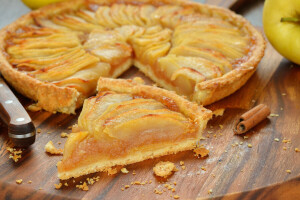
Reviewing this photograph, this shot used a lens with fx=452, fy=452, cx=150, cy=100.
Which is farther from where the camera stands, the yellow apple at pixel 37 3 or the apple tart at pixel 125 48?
the yellow apple at pixel 37 3

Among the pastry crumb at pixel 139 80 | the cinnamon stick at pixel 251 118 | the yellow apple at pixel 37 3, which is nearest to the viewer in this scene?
the cinnamon stick at pixel 251 118

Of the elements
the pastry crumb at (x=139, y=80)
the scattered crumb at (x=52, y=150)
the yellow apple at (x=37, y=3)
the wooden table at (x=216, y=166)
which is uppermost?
the yellow apple at (x=37, y=3)

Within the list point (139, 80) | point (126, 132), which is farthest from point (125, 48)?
point (126, 132)

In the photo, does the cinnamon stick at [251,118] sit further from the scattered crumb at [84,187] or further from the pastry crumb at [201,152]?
the scattered crumb at [84,187]

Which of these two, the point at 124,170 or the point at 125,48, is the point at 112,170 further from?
the point at 125,48

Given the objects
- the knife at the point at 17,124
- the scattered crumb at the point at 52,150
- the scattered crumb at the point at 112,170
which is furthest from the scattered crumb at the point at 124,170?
the knife at the point at 17,124

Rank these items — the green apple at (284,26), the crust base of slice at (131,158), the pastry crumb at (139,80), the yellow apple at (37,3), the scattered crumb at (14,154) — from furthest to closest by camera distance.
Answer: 1. the yellow apple at (37,3)
2. the green apple at (284,26)
3. the pastry crumb at (139,80)
4. the scattered crumb at (14,154)
5. the crust base of slice at (131,158)

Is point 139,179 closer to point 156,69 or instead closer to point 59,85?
point 59,85
